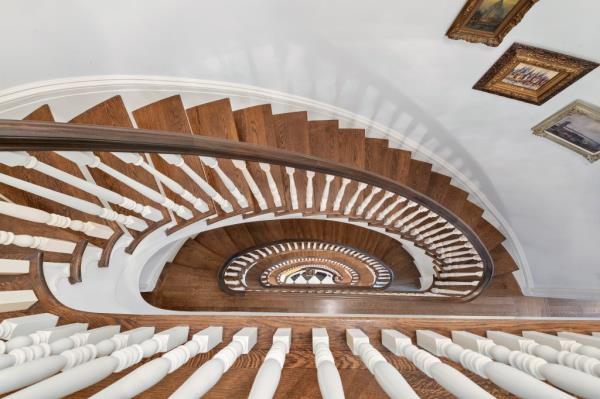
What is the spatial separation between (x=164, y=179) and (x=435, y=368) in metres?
1.55

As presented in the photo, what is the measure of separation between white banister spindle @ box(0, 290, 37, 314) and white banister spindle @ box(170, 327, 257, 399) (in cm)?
104

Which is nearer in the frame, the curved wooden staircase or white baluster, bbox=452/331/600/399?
white baluster, bbox=452/331/600/399

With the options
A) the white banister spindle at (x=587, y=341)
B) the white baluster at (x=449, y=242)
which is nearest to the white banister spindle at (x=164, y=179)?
the white banister spindle at (x=587, y=341)

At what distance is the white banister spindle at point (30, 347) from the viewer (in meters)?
0.96

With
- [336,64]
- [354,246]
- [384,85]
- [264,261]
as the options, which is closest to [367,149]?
[384,85]

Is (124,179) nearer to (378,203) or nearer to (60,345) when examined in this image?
(60,345)

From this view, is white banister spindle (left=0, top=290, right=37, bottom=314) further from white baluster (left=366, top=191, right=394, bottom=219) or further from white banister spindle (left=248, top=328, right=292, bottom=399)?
white baluster (left=366, top=191, right=394, bottom=219)

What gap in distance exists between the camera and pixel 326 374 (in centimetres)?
91

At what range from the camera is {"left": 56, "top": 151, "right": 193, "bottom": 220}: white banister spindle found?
137 cm

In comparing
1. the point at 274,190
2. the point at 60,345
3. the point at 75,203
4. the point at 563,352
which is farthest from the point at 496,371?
the point at 274,190

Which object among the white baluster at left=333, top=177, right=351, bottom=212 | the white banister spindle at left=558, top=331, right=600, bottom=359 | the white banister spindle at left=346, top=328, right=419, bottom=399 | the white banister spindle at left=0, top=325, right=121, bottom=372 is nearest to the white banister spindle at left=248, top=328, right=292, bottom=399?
the white banister spindle at left=346, top=328, right=419, bottom=399

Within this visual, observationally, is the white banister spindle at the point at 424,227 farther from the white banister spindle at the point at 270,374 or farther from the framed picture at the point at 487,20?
the white banister spindle at the point at 270,374

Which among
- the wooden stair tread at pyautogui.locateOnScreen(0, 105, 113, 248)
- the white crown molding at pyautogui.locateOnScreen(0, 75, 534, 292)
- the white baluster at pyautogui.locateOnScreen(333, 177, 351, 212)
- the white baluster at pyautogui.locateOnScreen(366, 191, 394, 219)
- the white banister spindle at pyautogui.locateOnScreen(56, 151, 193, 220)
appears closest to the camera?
the white banister spindle at pyautogui.locateOnScreen(56, 151, 193, 220)

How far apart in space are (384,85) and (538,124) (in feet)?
4.83
